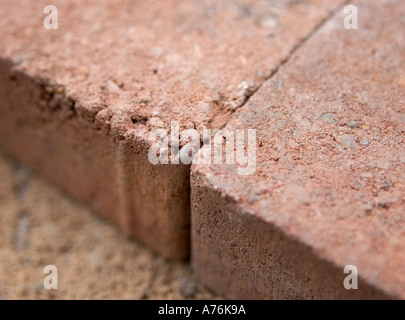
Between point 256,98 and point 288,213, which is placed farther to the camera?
point 256,98

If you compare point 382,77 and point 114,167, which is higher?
point 382,77

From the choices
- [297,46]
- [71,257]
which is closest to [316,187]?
[297,46]

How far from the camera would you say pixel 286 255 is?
4.11 ft

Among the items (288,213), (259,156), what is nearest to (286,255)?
(288,213)

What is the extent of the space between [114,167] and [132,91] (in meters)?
0.26

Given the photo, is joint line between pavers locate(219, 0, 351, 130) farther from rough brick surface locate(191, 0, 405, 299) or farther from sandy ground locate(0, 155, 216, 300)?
sandy ground locate(0, 155, 216, 300)

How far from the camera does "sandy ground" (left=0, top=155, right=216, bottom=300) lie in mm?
1686

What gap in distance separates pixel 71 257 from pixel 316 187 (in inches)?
38.8

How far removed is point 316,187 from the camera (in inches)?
50.6

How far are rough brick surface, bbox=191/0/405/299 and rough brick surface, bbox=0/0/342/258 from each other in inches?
4.2

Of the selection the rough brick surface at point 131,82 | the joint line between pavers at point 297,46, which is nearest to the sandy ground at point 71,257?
the rough brick surface at point 131,82

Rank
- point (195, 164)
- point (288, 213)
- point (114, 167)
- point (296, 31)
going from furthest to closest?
point (296, 31)
point (114, 167)
point (195, 164)
point (288, 213)

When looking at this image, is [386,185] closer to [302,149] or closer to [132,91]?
[302,149]

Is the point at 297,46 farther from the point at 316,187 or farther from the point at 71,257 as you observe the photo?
the point at 71,257
